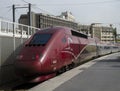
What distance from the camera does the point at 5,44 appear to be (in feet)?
61.5

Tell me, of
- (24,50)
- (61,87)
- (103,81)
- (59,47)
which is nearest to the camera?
(61,87)

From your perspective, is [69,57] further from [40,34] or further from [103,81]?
[103,81]

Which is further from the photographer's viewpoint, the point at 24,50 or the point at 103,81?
the point at 24,50

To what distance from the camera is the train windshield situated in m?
17.8

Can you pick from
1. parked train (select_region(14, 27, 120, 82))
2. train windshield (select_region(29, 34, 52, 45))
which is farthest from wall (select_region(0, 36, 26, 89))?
train windshield (select_region(29, 34, 52, 45))

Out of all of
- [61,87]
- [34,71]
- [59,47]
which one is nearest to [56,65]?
[59,47]

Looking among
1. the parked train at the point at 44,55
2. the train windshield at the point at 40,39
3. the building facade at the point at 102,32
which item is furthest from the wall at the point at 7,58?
the building facade at the point at 102,32

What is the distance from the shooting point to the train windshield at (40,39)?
58.3ft

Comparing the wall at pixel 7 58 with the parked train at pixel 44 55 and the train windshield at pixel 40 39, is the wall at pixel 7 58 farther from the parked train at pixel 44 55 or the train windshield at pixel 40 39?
the train windshield at pixel 40 39

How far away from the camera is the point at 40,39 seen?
59.6 feet

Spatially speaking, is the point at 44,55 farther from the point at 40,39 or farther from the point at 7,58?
the point at 7,58

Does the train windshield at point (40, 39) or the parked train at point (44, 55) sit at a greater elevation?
the train windshield at point (40, 39)

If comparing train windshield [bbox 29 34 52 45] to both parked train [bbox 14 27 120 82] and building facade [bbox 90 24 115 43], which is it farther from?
building facade [bbox 90 24 115 43]

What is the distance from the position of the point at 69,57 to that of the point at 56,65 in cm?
330
